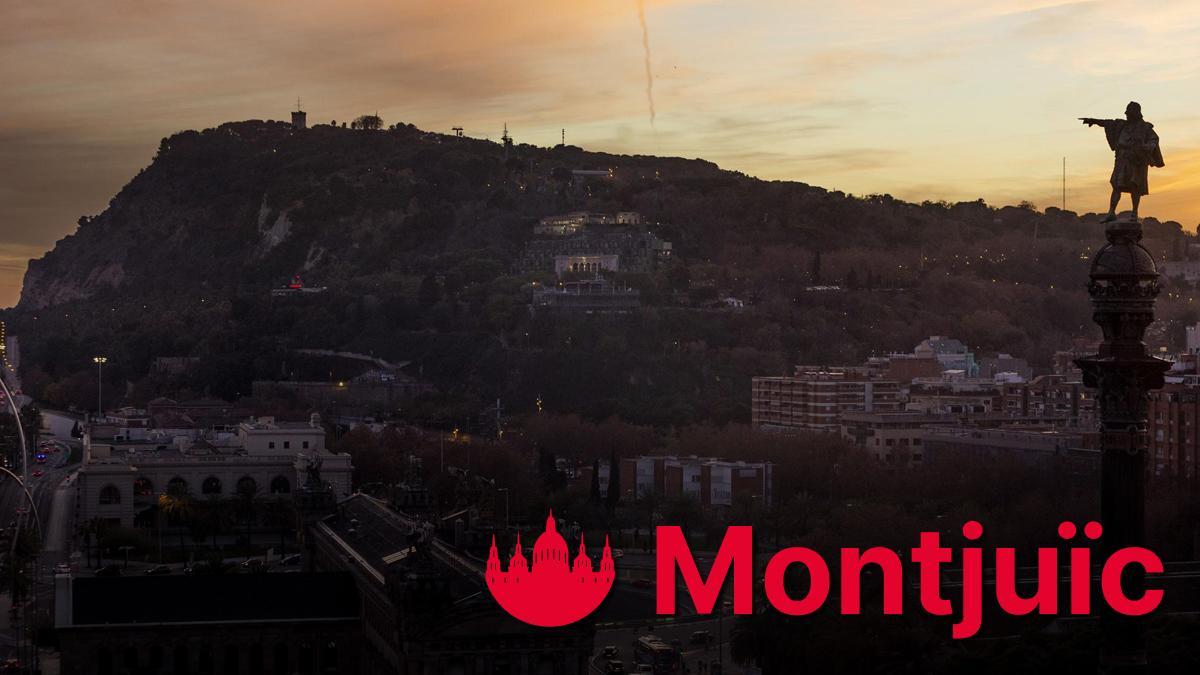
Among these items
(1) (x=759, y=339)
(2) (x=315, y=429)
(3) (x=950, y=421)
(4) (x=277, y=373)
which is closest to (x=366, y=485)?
(2) (x=315, y=429)

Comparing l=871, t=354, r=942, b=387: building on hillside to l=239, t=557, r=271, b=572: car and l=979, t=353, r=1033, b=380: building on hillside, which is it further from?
l=239, t=557, r=271, b=572: car

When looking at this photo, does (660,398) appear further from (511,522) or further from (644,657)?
(644,657)

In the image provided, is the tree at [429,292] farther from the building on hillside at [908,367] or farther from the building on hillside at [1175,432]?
the building on hillside at [1175,432]

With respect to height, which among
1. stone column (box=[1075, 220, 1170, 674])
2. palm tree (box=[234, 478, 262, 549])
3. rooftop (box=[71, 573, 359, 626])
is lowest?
palm tree (box=[234, 478, 262, 549])

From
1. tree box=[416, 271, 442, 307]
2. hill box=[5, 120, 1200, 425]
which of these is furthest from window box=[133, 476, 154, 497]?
tree box=[416, 271, 442, 307]

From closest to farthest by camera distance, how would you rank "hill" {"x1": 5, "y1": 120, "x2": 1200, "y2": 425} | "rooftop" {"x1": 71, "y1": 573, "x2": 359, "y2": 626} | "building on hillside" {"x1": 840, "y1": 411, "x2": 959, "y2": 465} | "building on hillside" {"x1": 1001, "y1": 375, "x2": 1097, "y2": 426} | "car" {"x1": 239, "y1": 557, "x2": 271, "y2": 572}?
"rooftop" {"x1": 71, "y1": 573, "x2": 359, "y2": 626}, "car" {"x1": 239, "y1": 557, "x2": 271, "y2": 572}, "building on hillside" {"x1": 840, "y1": 411, "x2": 959, "y2": 465}, "building on hillside" {"x1": 1001, "y1": 375, "x2": 1097, "y2": 426}, "hill" {"x1": 5, "y1": 120, "x2": 1200, "y2": 425}

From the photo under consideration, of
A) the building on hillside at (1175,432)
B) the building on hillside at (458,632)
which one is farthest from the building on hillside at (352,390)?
the building on hillside at (458,632)

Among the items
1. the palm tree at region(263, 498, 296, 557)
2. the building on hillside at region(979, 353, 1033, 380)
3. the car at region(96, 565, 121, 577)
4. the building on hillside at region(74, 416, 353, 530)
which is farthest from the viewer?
the building on hillside at region(979, 353, 1033, 380)

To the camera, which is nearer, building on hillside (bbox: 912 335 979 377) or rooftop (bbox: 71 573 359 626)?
rooftop (bbox: 71 573 359 626)
